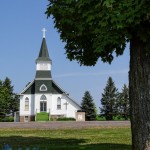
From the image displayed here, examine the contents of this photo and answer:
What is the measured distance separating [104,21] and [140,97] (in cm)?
206

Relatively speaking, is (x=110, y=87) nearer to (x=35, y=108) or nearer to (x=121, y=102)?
(x=121, y=102)

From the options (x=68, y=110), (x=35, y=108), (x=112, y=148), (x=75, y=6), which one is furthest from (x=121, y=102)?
(x=75, y=6)

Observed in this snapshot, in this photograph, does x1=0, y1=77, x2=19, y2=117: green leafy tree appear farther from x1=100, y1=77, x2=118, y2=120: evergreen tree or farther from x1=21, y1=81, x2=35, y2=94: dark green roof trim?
x1=100, y1=77, x2=118, y2=120: evergreen tree

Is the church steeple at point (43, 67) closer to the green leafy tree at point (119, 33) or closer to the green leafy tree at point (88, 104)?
the green leafy tree at point (88, 104)

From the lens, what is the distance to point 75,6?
9.87m

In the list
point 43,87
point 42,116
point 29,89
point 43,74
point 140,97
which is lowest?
point 140,97

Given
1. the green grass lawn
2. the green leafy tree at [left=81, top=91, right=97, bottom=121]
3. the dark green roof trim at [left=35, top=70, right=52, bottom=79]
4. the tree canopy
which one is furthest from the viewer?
the green leafy tree at [left=81, top=91, right=97, bottom=121]

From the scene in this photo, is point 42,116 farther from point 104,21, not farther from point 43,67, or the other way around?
point 104,21

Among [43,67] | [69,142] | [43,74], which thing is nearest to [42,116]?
[43,74]

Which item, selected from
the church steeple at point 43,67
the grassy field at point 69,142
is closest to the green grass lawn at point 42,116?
the church steeple at point 43,67

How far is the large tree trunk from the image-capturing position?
979cm

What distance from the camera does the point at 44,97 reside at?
65.6m

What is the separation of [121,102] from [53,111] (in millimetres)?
12567

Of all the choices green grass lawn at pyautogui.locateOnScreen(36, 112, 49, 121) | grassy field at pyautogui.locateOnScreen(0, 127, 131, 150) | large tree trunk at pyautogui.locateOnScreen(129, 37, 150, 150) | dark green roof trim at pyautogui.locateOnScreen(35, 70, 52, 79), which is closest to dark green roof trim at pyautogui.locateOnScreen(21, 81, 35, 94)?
dark green roof trim at pyautogui.locateOnScreen(35, 70, 52, 79)
